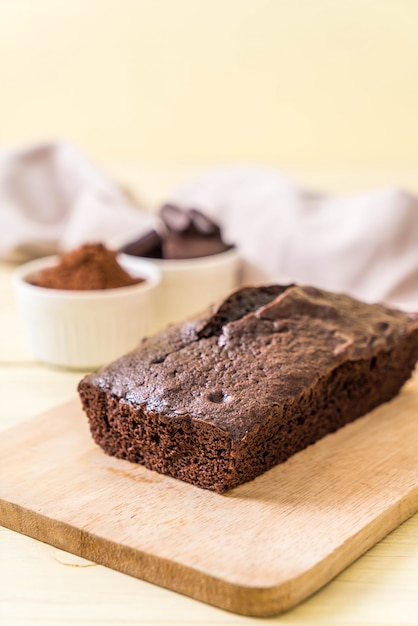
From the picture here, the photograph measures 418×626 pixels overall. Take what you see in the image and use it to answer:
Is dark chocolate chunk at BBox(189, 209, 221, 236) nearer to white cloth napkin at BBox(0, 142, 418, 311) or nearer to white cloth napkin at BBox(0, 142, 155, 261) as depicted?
white cloth napkin at BBox(0, 142, 418, 311)

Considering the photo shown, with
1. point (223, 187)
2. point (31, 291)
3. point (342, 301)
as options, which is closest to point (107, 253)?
point (31, 291)

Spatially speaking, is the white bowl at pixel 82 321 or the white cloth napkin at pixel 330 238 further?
the white cloth napkin at pixel 330 238

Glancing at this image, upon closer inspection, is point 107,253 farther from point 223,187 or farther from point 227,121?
point 227,121

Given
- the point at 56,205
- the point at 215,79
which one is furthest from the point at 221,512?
the point at 215,79

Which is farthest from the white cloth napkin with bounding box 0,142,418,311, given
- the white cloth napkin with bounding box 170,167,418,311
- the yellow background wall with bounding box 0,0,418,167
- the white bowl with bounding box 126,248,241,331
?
the yellow background wall with bounding box 0,0,418,167

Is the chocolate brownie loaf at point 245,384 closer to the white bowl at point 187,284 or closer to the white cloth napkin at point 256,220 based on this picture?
the white bowl at point 187,284

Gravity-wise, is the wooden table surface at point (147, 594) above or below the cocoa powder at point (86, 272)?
below

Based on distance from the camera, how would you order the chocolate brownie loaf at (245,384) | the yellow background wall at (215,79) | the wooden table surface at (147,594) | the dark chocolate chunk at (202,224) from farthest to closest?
1. the yellow background wall at (215,79)
2. the dark chocolate chunk at (202,224)
3. the chocolate brownie loaf at (245,384)
4. the wooden table surface at (147,594)

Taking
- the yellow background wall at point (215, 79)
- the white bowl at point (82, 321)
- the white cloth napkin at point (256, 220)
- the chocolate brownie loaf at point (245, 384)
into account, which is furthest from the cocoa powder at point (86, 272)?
the yellow background wall at point (215, 79)
